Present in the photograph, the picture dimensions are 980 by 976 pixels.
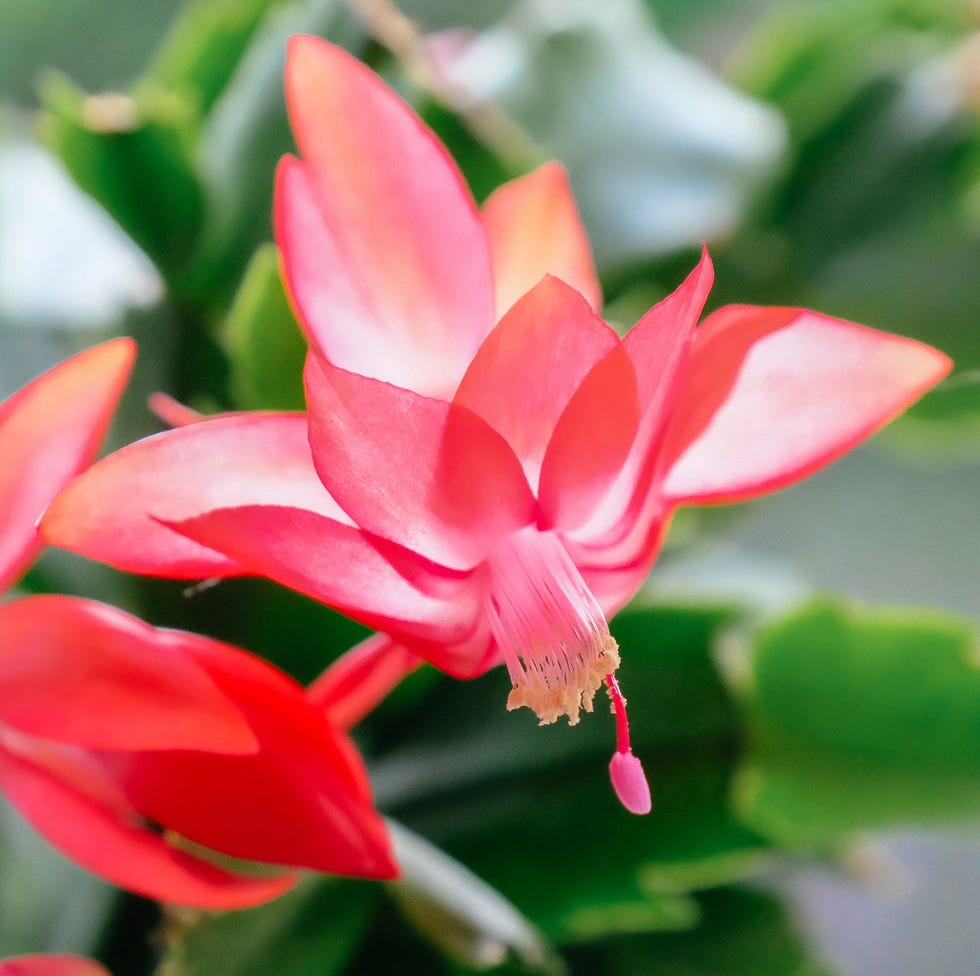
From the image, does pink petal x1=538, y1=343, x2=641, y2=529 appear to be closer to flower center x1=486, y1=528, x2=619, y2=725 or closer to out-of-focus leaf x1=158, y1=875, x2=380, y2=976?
flower center x1=486, y1=528, x2=619, y2=725

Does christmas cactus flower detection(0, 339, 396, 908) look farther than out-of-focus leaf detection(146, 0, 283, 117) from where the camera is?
No

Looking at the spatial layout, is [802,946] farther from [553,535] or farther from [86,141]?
[86,141]

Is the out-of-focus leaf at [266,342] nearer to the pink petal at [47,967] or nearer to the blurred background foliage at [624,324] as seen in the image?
the blurred background foliage at [624,324]

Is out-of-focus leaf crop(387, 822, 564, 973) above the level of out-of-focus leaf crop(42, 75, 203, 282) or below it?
below

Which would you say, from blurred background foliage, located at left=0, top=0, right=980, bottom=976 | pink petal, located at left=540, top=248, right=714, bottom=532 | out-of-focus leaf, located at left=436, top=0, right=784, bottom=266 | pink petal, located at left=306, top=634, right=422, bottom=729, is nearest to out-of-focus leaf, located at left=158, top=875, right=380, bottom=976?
blurred background foliage, located at left=0, top=0, right=980, bottom=976

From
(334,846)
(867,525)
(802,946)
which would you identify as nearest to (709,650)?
(802,946)

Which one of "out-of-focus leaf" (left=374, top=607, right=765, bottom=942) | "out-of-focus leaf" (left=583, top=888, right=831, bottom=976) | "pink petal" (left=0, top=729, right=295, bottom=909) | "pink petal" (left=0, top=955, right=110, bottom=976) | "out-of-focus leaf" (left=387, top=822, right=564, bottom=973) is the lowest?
"out-of-focus leaf" (left=583, top=888, right=831, bottom=976)
